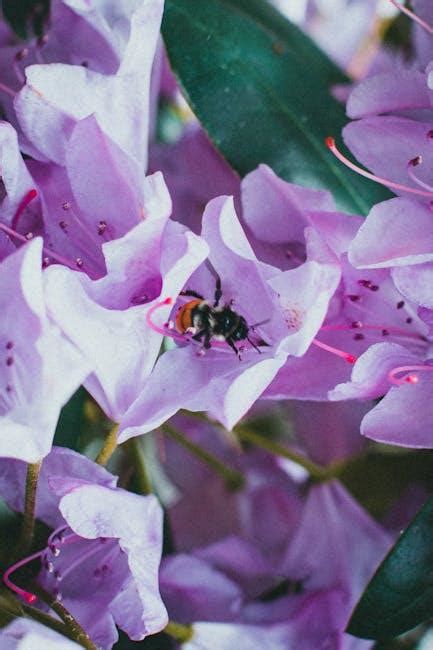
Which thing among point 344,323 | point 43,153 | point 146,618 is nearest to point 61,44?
point 43,153

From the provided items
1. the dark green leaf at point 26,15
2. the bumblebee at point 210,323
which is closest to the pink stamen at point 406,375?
the bumblebee at point 210,323

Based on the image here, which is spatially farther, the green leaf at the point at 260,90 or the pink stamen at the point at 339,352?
the green leaf at the point at 260,90

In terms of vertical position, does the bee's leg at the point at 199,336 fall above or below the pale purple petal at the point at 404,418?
above

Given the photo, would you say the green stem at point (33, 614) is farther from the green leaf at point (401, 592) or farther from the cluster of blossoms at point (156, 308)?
the green leaf at point (401, 592)

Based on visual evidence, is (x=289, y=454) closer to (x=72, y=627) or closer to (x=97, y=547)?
(x=97, y=547)

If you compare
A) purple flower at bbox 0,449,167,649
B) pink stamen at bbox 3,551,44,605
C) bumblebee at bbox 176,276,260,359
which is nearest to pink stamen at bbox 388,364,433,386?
bumblebee at bbox 176,276,260,359

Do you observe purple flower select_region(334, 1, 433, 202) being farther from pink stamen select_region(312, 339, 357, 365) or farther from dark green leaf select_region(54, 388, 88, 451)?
dark green leaf select_region(54, 388, 88, 451)

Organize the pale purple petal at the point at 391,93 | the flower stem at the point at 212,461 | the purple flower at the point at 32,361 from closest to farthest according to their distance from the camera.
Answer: the purple flower at the point at 32,361, the pale purple petal at the point at 391,93, the flower stem at the point at 212,461

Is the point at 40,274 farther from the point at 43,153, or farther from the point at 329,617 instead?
the point at 329,617

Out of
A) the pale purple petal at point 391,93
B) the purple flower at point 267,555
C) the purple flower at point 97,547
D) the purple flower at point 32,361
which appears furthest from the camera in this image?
the purple flower at point 267,555
